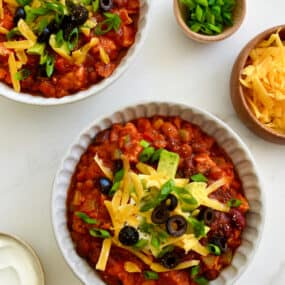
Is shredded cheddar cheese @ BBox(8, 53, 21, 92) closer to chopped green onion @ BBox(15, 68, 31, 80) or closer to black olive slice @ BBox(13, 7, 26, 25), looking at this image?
chopped green onion @ BBox(15, 68, 31, 80)

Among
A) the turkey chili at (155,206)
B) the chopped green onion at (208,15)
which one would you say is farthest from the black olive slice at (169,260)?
the chopped green onion at (208,15)

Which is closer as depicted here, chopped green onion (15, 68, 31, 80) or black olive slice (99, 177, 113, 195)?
black olive slice (99, 177, 113, 195)

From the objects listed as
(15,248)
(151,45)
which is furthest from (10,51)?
(15,248)

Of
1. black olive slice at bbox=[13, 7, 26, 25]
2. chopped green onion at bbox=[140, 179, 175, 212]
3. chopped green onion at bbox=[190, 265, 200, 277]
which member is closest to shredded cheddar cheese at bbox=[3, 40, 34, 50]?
black olive slice at bbox=[13, 7, 26, 25]

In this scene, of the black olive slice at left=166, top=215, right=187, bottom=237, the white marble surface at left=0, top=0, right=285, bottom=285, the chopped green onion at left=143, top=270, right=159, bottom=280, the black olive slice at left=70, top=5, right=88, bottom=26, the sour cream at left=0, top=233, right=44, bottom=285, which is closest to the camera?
the black olive slice at left=166, top=215, right=187, bottom=237

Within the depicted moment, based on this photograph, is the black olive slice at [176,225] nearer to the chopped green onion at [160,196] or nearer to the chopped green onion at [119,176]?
the chopped green onion at [160,196]

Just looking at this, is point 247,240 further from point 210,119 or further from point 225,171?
point 210,119
